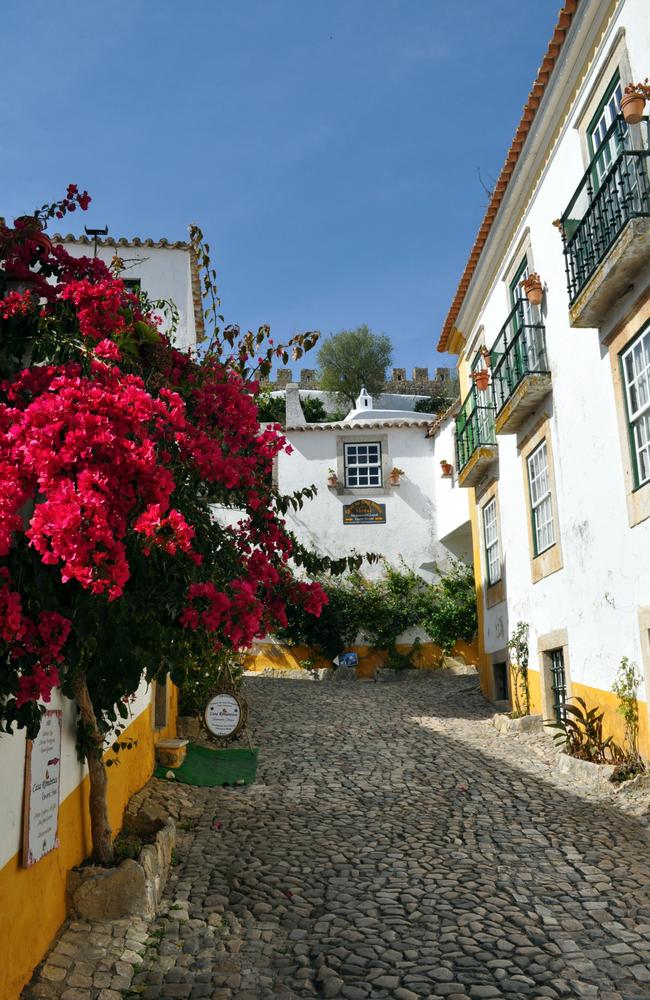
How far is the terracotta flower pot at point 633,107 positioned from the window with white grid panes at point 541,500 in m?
3.99

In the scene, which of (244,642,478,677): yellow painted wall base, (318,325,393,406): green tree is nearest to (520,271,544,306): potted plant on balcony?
(244,642,478,677): yellow painted wall base

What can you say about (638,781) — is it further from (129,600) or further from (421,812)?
(129,600)

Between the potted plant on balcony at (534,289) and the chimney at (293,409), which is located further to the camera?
the chimney at (293,409)

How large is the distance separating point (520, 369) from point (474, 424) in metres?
3.13

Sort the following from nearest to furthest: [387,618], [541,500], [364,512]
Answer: [541,500] → [387,618] → [364,512]

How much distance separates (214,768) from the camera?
8.52m

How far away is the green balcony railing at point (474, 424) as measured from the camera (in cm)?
1223

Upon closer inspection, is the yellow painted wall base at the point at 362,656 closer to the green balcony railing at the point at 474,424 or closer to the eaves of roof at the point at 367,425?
the eaves of roof at the point at 367,425

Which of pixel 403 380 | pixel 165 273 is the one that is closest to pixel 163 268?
pixel 165 273

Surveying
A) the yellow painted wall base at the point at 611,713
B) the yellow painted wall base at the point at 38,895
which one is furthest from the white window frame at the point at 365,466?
the yellow painted wall base at the point at 38,895

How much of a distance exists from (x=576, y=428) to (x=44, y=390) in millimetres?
6451

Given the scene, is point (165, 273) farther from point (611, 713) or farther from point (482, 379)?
point (611, 713)

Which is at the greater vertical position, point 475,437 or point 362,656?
point 475,437

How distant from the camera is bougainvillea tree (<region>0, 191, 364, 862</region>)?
105 inches
